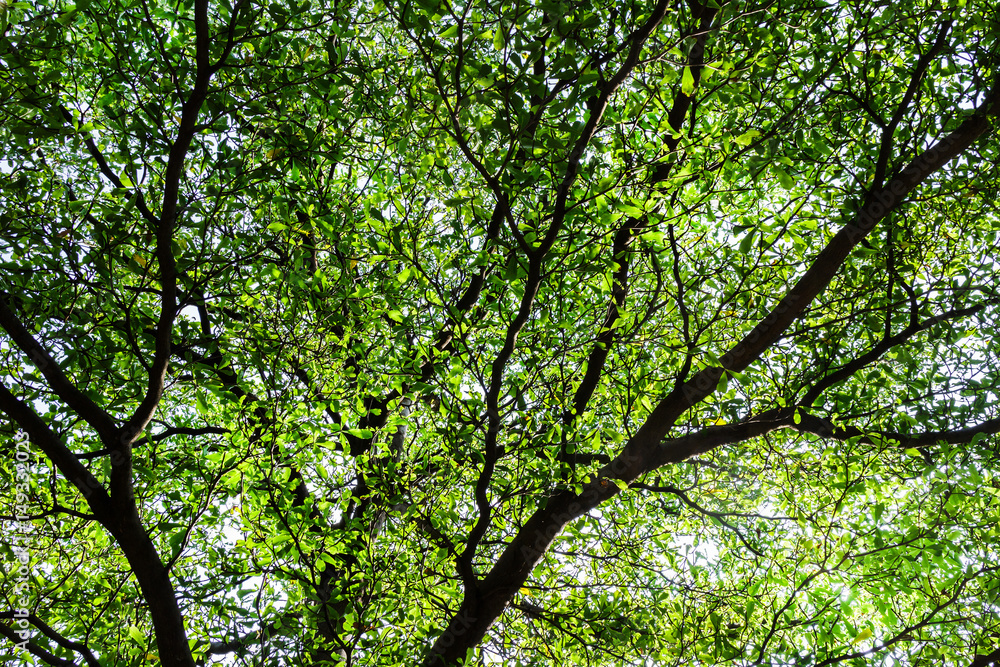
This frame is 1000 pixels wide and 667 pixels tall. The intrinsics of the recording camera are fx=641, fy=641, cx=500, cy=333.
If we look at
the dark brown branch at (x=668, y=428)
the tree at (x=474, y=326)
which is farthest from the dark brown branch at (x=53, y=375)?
the dark brown branch at (x=668, y=428)

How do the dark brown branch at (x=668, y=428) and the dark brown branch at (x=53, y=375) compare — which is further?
the dark brown branch at (x=668, y=428)

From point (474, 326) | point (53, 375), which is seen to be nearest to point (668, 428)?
point (474, 326)

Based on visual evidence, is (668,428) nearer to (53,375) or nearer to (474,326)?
(474,326)

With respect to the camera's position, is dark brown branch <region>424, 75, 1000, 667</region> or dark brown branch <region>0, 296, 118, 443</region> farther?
dark brown branch <region>424, 75, 1000, 667</region>

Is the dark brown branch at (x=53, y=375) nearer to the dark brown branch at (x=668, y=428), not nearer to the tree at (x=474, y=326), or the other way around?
the tree at (x=474, y=326)

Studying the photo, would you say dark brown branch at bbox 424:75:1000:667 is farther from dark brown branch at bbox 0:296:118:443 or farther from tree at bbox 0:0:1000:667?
dark brown branch at bbox 0:296:118:443

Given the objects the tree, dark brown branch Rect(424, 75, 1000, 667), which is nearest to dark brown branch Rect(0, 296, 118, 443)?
the tree

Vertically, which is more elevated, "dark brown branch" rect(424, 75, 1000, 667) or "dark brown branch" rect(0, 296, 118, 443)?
"dark brown branch" rect(424, 75, 1000, 667)

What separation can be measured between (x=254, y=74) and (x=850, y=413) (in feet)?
21.0

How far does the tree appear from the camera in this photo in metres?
4.68

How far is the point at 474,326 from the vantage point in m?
5.60

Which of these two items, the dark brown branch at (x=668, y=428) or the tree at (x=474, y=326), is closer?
the tree at (x=474, y=326)

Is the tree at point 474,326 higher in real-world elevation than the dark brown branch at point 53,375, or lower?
higher

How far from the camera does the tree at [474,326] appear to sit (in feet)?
15.4
